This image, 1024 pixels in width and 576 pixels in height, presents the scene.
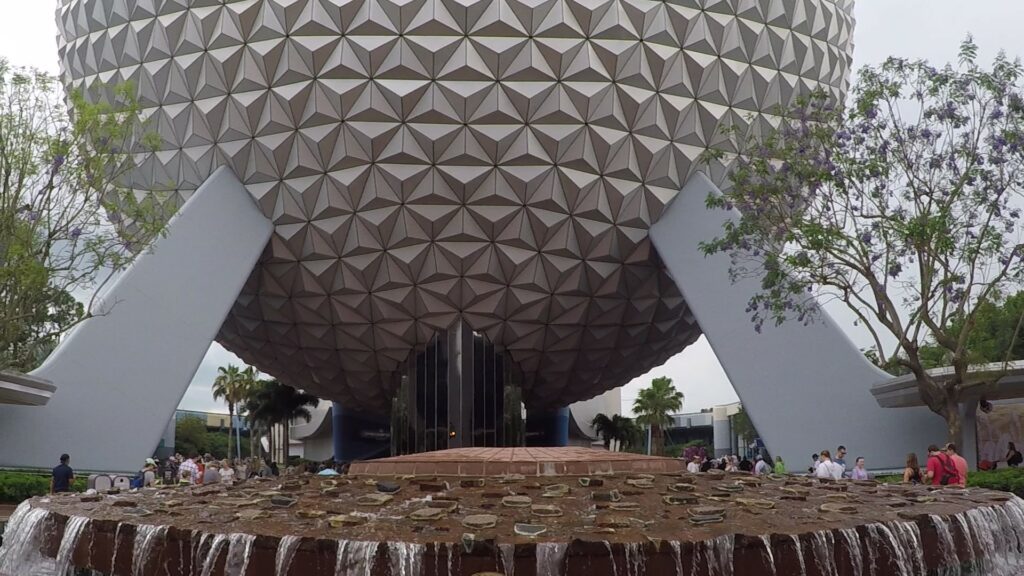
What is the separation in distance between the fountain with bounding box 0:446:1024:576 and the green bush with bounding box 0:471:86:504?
8.41 meters

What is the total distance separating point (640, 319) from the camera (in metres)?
25.9

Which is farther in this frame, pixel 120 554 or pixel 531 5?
pixel 531 5

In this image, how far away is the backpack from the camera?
11938mm

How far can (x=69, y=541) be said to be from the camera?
6602 mm

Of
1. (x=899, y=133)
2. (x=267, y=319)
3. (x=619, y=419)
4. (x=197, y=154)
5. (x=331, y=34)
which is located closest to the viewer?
(x=899, y=133)

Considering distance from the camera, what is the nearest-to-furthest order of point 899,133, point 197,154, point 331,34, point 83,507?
point 83,507, point 899,133, point 331,34, point 197,154

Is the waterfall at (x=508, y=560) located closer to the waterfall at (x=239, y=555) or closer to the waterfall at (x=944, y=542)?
the waterfall at (x=239, y=555)

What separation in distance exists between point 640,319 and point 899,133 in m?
10.9

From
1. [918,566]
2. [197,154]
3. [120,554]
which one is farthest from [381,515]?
[197,154]

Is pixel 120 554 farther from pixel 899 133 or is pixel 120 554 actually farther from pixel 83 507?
pixel 899 133

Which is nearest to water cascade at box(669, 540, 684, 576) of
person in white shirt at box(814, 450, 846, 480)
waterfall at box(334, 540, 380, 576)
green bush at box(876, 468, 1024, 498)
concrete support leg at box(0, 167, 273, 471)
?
waterfall at box(334, 540, 380, 576)

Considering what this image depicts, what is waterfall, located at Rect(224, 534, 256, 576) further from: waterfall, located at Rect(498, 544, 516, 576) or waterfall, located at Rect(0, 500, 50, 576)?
waterfall, located at Rect(0, 500, 50, 576)

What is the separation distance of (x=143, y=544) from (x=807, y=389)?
48.1 feet

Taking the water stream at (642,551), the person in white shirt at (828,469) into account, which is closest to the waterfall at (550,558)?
the water stream at (642,551)
